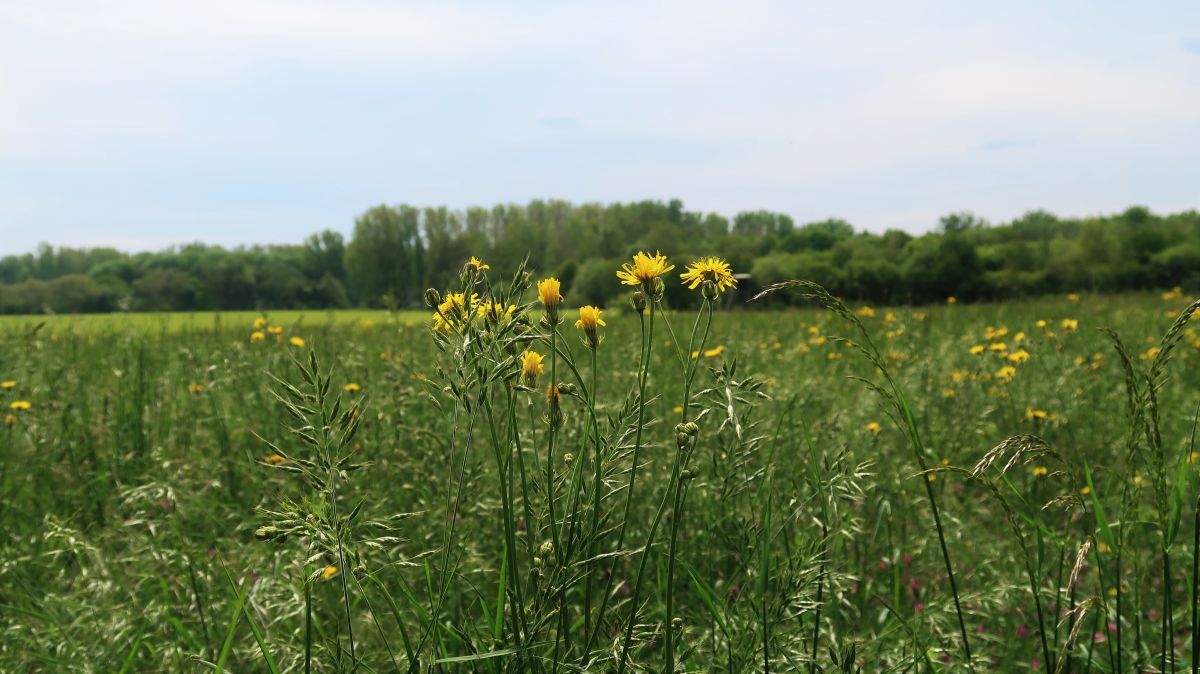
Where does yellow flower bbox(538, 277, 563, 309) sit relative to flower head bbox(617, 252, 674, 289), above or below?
below

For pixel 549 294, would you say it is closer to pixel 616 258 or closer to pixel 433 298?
pixel 433 298

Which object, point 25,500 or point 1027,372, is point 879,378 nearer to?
point 1027,372

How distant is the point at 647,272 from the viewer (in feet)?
3.36

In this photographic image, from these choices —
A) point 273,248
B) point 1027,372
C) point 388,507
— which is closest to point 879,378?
point 1027,372

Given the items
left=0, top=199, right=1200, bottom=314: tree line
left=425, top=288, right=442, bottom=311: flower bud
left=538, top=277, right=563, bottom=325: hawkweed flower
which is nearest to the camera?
left=425, top=288, right=442, bottom=311: flower bud

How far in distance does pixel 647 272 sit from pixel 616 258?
113ft

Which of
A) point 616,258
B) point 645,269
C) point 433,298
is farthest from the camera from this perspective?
point 616,258

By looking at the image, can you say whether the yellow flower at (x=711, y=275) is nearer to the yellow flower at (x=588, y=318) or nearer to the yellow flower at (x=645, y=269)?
the yellow flower at (x=645, y=269)

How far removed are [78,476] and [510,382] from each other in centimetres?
324

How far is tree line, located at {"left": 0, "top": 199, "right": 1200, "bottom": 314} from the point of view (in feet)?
89.6

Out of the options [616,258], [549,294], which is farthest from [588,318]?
[616,258]

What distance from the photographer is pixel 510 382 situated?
893 mm

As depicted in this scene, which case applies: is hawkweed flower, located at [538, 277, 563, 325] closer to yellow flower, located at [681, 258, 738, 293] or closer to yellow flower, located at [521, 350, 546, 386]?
yellow flower, located at [521, 350, 546, 386]

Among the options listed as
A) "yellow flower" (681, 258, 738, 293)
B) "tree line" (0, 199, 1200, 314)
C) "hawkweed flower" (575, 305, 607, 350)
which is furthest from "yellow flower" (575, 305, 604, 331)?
"tree line" (0, 199, 1200, 314)
